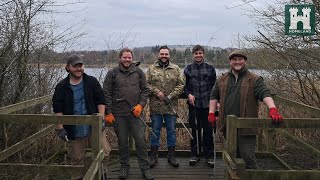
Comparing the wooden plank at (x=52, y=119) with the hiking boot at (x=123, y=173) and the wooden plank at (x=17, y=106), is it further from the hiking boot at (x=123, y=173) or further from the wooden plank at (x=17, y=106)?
the hiking boot at (x=123, y=173)

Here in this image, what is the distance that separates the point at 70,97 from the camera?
14.8 feet

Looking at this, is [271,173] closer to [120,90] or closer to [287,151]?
[120,90]

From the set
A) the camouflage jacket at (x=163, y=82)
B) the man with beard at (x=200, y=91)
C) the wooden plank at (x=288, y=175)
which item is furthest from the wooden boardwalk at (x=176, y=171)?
the wooden plank at (x=288, y=175)

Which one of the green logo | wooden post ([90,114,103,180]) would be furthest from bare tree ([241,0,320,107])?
wooden post ([90,114,103,180])

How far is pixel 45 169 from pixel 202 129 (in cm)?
259

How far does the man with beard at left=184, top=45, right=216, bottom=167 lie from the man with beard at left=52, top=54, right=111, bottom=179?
1631 mm

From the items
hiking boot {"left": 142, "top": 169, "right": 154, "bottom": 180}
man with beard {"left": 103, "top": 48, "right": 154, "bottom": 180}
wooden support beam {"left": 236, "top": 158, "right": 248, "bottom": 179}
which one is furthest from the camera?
hiking boot {"left": 142, "top": 169, "right": 154, "bottom": 180}

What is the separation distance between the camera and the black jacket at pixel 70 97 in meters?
4.50

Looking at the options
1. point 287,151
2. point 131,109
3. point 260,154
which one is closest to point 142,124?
point 131,109

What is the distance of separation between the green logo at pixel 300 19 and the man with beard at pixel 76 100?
12.0 feet

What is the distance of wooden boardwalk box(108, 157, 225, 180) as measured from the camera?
5.62 m

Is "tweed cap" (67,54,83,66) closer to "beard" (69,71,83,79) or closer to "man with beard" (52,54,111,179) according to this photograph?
"man with beard" (52,54,111,179)

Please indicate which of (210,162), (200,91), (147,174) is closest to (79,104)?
(147,174)

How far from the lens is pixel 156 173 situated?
5750mm
